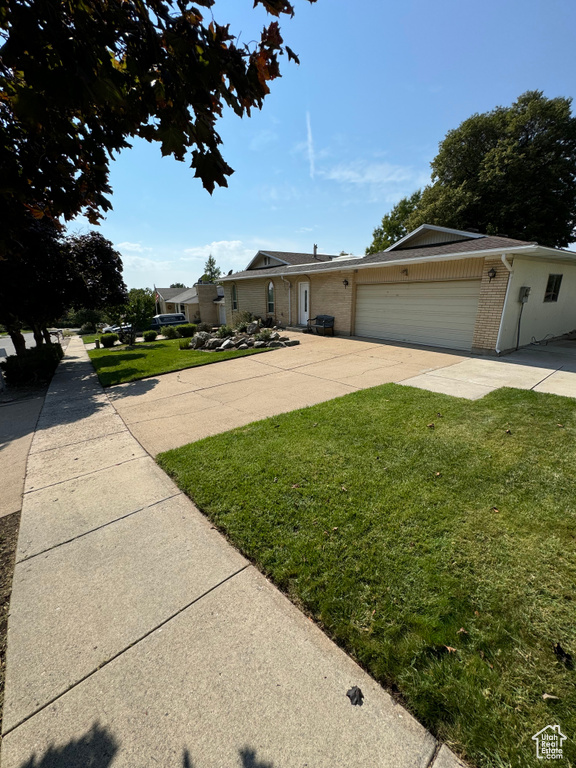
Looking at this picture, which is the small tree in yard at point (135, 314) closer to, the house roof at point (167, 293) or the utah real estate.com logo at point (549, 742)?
the utah real estate.com logo at point (549, 742)

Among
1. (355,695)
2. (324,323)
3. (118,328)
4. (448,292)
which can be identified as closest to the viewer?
(355,695)

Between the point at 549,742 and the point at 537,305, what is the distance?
1233 cm

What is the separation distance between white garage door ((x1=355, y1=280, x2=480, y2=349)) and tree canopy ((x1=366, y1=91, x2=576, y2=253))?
15.6 meters

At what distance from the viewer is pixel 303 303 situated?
16.0 meters

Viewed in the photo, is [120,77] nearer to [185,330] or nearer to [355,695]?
[355,695]

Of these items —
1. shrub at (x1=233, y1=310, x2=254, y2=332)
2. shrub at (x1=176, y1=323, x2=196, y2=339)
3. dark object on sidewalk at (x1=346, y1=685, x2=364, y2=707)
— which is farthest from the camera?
shrub at (x1=176, y1=323, x2=196, y2=339)

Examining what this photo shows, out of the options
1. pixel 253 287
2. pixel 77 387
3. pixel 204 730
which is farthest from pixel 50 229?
pixel 204 730

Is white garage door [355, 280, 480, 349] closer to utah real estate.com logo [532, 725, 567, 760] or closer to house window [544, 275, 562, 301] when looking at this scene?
house window [544, 275, 562, 301]

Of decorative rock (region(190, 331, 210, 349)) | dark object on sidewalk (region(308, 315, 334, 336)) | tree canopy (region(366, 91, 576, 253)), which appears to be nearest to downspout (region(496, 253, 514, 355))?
dark object on sidewalk (region(308, 315, 334, 336))

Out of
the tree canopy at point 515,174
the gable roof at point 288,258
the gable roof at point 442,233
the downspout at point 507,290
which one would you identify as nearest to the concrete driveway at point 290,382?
the downspout at point 507,290

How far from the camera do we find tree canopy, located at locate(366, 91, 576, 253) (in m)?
20.9

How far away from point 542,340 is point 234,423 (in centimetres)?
1218

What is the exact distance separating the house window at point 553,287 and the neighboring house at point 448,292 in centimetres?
4

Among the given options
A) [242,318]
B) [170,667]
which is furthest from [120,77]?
[242,318]
